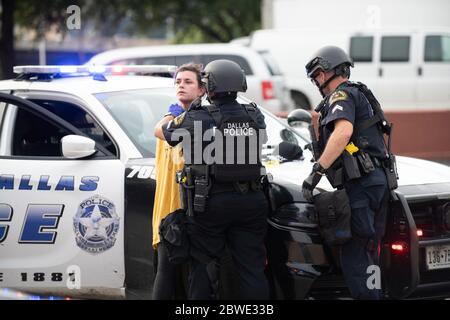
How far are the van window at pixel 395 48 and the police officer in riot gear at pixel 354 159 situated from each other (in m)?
13.2

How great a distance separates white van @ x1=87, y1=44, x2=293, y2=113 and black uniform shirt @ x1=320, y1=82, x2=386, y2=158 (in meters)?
9.56

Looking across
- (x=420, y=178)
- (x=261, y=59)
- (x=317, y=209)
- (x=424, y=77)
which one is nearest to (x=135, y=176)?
(x=317, y=209)

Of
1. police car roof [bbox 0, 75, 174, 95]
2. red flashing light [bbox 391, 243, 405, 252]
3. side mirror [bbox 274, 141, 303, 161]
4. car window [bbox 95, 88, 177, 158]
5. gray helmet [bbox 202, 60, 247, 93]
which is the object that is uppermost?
gray helmet [bbox 202, 60, 247, 93]

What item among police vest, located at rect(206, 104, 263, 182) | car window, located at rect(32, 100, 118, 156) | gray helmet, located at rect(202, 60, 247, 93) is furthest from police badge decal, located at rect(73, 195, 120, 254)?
gray helmet, located at rect(202, 60, 247, 93)

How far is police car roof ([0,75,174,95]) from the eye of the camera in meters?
5.60

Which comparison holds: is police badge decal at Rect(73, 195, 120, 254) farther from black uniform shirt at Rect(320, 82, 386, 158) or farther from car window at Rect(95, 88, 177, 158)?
black uniform shirt at Rect(320, 82, 386, 158)

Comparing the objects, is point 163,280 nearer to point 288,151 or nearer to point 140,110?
point 288,151

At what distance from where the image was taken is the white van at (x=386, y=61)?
56.2ft

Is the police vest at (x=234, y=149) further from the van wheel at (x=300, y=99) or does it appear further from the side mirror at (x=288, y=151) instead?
the van wheel at (x=300, y=99)

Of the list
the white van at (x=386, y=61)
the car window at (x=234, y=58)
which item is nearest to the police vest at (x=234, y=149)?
the car window at (x=234, y=58)

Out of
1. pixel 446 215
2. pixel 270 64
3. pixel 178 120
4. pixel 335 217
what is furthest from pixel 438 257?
pixel 270 64

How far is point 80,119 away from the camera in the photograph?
559cm

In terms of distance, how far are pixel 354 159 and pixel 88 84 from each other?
2128 mm

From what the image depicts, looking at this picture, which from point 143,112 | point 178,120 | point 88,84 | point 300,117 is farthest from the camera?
point 300,117
